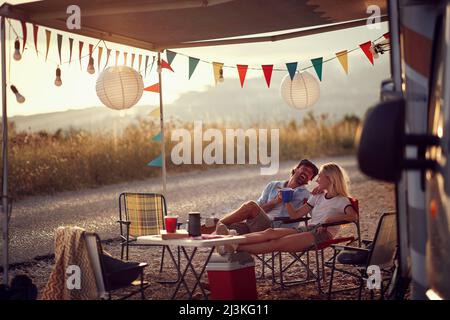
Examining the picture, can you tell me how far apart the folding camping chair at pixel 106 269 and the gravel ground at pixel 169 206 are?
0.93m

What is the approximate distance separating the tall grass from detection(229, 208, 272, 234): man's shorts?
32.1 feet

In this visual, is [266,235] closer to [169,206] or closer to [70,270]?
[70,270]

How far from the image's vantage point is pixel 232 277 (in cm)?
508

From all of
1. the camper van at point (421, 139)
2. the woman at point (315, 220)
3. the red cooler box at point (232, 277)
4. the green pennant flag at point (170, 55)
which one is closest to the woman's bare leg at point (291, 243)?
the woman at point (315, 220)

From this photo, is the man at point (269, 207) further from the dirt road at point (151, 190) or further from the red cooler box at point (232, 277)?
the dirt road at point (151, 190)

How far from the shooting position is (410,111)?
8.41 feet

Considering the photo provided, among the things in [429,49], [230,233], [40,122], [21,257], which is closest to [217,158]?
[40,122]

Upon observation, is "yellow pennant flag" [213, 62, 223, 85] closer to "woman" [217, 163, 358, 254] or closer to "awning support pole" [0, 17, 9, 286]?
"woman" [217, 163, 358, 254]

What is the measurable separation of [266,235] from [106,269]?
4.55 ft

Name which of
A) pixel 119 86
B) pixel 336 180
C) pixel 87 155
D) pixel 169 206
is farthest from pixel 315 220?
pixel 87 155

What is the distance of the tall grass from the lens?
15.9 metres

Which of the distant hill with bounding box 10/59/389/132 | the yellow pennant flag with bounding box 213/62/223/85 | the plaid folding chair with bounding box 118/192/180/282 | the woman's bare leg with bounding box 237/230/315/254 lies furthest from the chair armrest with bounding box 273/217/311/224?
the distant hill with bounding box 10/59/389/132

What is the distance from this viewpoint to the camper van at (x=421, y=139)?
2.05m
